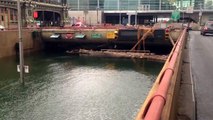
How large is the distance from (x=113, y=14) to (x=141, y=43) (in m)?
89.1

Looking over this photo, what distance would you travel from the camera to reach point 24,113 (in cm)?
1791

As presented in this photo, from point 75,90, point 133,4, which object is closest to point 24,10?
point 75,90

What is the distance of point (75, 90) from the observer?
2388 centimetres

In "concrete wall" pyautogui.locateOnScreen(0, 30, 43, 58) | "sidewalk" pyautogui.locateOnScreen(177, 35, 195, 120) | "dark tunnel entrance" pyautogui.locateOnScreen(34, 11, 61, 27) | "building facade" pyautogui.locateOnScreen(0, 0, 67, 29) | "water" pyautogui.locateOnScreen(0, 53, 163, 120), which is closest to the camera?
"sidewalk" pyautogui.locateOnScreen(177, 35, 195, 120)

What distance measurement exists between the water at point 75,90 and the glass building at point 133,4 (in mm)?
95980

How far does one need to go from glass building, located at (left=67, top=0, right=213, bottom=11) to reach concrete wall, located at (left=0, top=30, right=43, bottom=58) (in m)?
85.5

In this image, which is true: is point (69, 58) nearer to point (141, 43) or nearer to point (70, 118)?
point (141, 43)

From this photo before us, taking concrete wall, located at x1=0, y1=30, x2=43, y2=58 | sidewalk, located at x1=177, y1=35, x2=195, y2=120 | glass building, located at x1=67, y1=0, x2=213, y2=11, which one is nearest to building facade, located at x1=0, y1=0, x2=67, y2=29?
concrete wall, located at x1=0, y1=30, x2=43, y2=58

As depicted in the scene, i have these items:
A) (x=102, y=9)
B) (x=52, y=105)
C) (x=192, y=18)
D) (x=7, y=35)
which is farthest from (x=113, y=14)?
(x=52, y=105)

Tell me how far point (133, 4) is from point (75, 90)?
11575 cm

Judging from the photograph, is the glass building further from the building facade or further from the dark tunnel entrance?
the building facade

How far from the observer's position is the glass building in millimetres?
130500

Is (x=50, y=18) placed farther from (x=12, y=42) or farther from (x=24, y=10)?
(x=12, y=42)

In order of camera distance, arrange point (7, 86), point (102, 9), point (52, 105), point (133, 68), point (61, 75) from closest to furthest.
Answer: point (52, 105) → point (7, 86) → point (61, 75) → point (133, 68) → point (102, 9)
